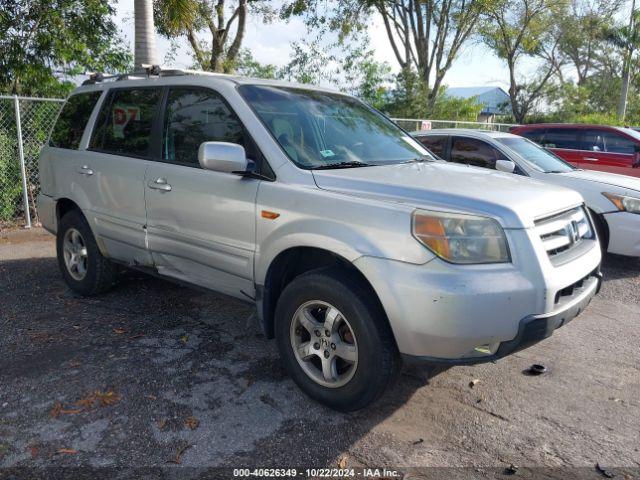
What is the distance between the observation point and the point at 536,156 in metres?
7.30

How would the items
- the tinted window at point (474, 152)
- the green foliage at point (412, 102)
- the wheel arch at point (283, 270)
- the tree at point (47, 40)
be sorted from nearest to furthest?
the wheel arch at point (283, 270), the tinted window at point (474, 152), the tree at point (47, 40), the green foliage at point (412, 102)

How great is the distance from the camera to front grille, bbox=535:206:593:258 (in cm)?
297

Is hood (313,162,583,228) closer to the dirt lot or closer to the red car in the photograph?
the dirt lot

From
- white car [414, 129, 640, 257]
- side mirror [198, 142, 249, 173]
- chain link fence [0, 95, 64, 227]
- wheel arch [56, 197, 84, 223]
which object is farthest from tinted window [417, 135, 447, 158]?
chain link fence [0, 95, 64, 227]

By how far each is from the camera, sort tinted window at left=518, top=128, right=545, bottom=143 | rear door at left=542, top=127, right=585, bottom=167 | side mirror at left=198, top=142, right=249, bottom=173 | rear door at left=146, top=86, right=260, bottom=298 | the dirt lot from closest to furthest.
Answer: the dirt lot → side mirror at left=198, top=142, right=249, bottom=173 → rear door at left=146, top=86, right=260, bottom=298 → rear door at left=542, top=127, right=585, bottom=167 → tinted window at left=518, top=128, right=545, bottom=143

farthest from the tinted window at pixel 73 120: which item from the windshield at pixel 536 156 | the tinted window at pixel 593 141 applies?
the tinted window at pixel 593 141

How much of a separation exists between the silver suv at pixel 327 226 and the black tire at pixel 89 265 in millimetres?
39

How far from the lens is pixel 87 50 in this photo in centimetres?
1082

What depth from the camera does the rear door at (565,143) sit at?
10.4 metres

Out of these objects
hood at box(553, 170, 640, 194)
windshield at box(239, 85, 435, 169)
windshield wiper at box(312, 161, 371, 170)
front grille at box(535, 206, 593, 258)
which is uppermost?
windshield at box(239, 85, 435, 169)

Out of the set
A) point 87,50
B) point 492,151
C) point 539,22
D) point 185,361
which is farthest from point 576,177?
point 539,22

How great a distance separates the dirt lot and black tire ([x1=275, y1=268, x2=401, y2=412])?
16 centimetres

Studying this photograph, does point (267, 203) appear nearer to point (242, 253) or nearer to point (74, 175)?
point (242, 253)

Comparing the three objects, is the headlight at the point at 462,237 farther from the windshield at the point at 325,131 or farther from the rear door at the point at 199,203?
the rear door at the point at 199,203
